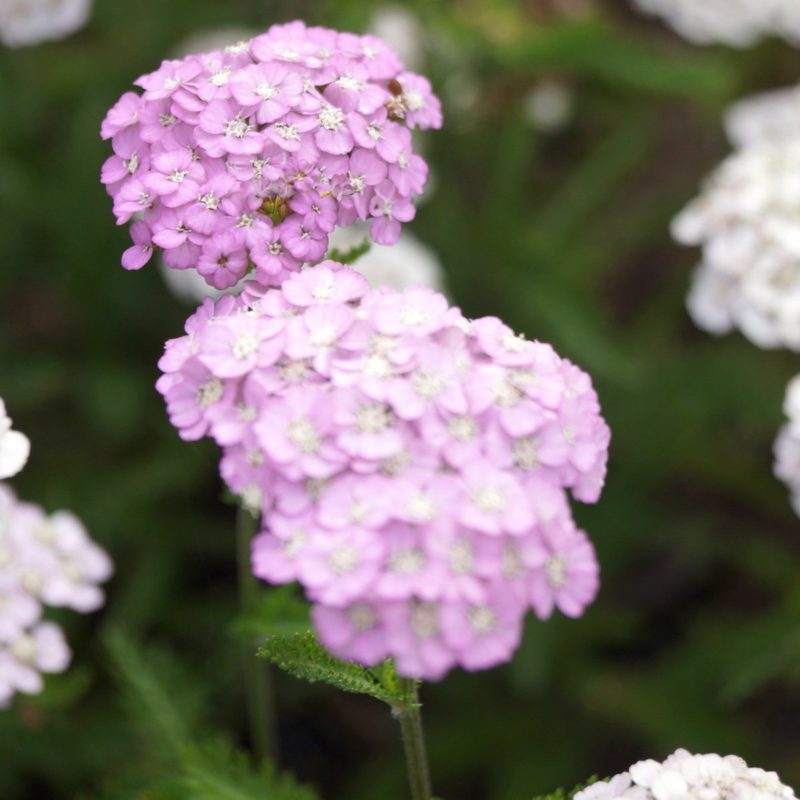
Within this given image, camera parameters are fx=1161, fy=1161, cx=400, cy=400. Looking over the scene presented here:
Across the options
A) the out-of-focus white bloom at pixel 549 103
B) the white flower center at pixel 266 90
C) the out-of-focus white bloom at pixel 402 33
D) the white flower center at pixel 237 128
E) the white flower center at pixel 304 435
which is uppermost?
the out-of-focus white bloom at pixel 549 103

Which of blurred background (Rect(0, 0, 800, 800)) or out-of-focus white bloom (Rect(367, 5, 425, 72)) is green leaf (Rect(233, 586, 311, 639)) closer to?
blurred background (Rect(0, 0, 800, 800))

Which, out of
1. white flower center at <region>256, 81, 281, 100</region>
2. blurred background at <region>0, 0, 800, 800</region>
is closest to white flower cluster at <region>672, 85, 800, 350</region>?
blurred background at <region>0, 0, 800, 800</region>

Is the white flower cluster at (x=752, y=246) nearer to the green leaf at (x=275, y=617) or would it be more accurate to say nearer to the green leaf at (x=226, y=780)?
the green leaf at (x=275, y=617)

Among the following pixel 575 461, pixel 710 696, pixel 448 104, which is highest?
pixel 448 104

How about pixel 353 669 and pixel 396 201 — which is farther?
pixel 396 201

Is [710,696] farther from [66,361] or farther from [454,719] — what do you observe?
[66,361]

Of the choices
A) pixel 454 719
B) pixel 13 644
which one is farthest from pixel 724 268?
pixel 13 644

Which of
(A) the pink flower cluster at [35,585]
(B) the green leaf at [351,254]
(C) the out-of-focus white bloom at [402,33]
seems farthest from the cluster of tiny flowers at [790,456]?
(C) the out-of-focus white bloom at [402,33]
